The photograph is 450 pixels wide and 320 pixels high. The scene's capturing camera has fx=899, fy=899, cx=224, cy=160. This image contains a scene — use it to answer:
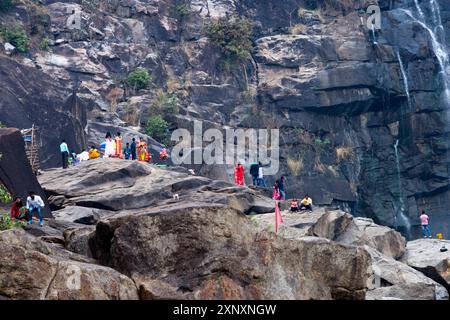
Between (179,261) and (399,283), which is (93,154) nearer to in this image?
(399,283)

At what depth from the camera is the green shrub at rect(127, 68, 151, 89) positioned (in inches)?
1668

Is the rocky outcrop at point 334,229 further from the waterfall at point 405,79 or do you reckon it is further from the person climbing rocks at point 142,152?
the waterfall at point 405,79

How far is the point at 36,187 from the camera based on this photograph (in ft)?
83.7

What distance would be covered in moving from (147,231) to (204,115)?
27922 millimetres

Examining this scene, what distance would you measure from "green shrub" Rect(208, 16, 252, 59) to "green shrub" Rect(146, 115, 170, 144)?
7.60 metres

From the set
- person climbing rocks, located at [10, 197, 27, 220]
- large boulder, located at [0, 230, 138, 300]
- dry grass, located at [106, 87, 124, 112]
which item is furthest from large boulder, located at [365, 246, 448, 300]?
dry grass, located at [106, 87, 124, 112]

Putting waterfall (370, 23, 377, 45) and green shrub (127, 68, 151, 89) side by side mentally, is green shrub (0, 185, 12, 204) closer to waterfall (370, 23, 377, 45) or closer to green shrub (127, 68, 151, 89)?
green shrub (127, 68, 151, 89)

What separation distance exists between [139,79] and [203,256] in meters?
27.9

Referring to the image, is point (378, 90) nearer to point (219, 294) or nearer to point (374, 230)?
point (374, 230)

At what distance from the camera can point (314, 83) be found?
146 ft

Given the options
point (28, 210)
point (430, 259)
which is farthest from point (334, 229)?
point (28, 210)

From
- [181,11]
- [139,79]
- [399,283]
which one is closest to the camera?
[399,283]

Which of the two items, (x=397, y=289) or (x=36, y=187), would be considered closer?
(x=397, y=289)

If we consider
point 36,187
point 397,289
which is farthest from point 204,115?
point 397,289
